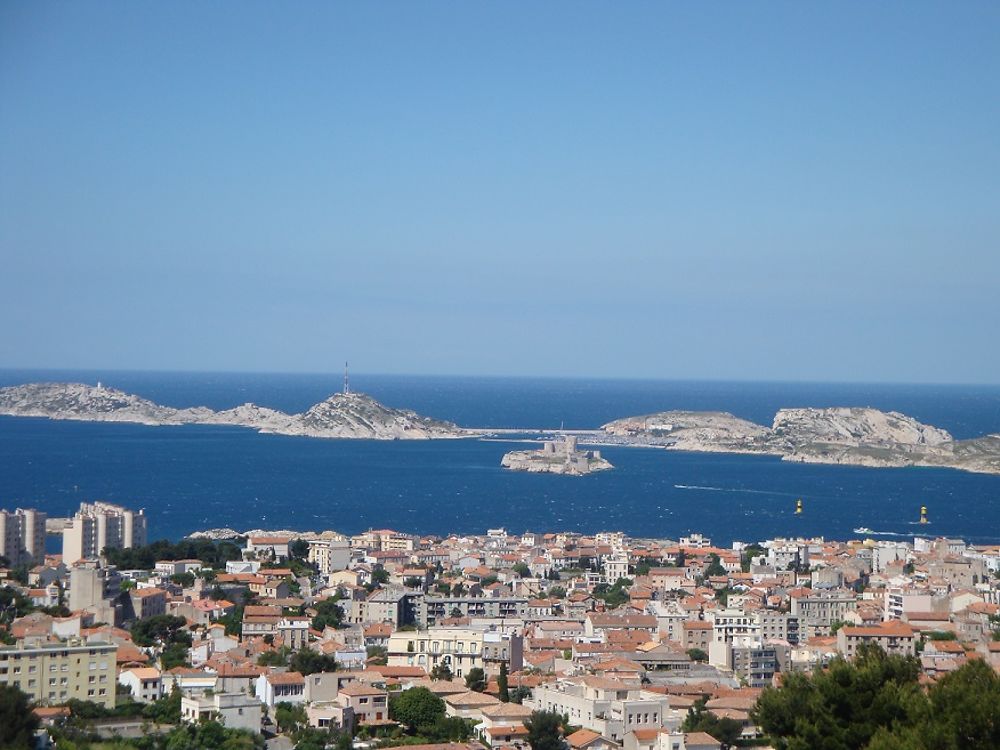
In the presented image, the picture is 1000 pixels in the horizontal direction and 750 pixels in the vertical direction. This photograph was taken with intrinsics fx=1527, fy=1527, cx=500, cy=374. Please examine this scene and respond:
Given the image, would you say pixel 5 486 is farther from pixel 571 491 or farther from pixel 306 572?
pixel 306 572

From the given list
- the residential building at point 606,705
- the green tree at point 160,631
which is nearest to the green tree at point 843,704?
the residential building at point 606,705

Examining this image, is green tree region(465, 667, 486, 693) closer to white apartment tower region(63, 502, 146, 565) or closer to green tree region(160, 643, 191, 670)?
green tree region(160, 643, 191, 670)

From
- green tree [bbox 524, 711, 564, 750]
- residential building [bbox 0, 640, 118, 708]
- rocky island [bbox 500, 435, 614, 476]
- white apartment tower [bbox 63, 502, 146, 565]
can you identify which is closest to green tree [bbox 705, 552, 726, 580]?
white apartment tower [bbox 63, 502, 146, 565]

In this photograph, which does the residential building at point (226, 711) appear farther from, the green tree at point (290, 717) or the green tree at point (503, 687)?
the green tree at point (503, 687)

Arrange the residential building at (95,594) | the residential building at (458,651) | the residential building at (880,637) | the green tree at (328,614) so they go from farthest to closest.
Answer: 1. the green tree at (328,614)
2. the residential building at (95,594)
3. the residential building at (880,637)
4. the residential building at (458,651)

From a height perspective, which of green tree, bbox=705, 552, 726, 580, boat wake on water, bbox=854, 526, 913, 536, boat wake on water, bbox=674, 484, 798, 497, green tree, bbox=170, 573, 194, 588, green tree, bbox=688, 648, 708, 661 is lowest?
green tree, bbox=688, 648, 708, 661

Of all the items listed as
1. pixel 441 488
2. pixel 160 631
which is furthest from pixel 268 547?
pixel 441 488
